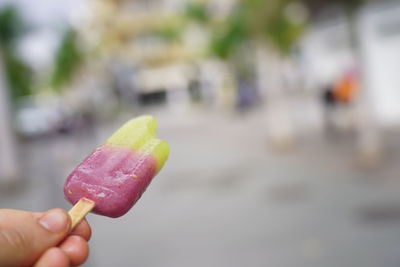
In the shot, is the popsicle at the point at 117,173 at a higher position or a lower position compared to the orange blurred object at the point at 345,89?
higher

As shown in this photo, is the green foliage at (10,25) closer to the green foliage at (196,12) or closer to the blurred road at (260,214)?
the blurred road at (260,214)

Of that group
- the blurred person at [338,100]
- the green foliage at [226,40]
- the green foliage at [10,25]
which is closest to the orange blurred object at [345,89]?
the blurred person at [338,100]

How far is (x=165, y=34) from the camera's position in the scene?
2848 centimetres

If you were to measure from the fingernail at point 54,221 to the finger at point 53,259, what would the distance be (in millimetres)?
67

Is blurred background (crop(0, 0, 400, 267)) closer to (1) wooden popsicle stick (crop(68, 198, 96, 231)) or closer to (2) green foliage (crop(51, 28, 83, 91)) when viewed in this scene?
(1) wooden popsicle stick (crop(68, 198, 96, 231))

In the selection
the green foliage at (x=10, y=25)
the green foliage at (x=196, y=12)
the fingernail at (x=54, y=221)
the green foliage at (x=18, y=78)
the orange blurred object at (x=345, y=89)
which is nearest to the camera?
the fingernail at (x=54, y=221)

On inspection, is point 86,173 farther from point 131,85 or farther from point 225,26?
point 131,85

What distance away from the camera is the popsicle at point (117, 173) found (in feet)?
5.17

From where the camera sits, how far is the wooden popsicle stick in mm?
1473

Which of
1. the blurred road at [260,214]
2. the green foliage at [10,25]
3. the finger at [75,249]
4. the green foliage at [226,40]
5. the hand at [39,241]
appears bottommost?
the blurred road at [260,214]

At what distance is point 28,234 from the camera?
52.8 inches

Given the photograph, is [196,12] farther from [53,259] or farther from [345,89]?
[53,259]

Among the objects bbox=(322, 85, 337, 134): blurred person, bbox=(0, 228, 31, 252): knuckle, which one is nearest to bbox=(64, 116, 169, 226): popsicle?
bbox=(0, 228, 31, 252): knuckle

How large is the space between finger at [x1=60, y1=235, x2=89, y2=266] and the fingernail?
8 centimetres
